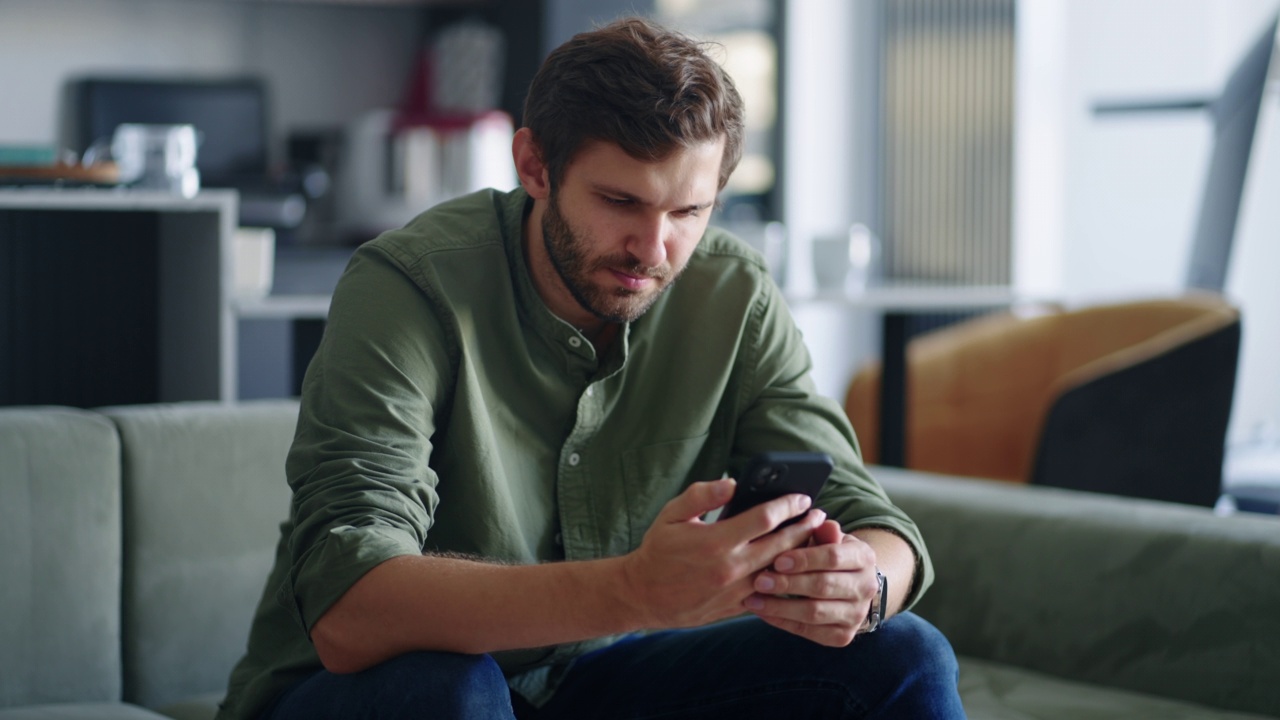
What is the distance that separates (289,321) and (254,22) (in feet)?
6.03

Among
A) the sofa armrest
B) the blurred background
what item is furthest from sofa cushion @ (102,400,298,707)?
the blurred background

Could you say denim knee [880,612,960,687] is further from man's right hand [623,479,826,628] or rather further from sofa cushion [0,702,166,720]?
sofa cushion [0,702,166,720]

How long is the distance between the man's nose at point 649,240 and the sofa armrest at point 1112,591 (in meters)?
0.70

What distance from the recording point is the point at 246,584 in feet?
5.32

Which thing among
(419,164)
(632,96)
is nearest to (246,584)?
(632,96)

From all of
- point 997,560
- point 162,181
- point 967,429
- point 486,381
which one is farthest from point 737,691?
point 967,429

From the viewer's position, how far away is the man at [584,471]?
106 centimetres

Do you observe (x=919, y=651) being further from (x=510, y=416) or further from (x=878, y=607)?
(x=510, y=416)

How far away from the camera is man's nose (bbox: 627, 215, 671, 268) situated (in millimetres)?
1247

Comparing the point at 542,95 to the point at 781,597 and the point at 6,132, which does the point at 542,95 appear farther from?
the point at 6,132

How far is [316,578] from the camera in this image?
108 centimetres

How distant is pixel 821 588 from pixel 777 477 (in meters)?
0.13

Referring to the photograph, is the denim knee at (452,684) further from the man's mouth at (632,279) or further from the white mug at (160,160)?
the white mug at (160,160)

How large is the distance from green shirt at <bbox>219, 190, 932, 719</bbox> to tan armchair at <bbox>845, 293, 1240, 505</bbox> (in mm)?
1296
